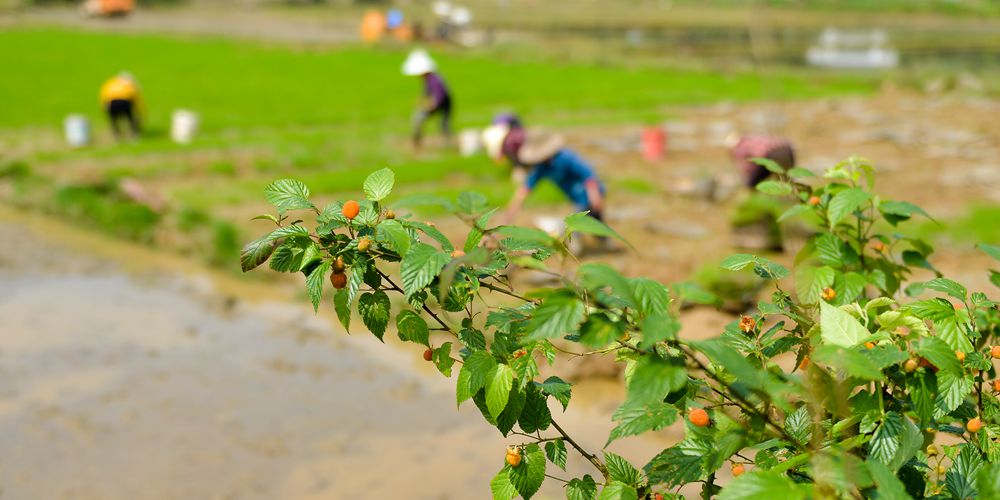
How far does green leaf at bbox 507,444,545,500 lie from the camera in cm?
179

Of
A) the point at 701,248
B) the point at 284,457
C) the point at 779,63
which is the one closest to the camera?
the point at 284,457

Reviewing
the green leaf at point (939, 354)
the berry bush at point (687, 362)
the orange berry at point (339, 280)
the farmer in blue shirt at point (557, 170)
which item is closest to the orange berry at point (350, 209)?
the berry bush at point (687, 362)

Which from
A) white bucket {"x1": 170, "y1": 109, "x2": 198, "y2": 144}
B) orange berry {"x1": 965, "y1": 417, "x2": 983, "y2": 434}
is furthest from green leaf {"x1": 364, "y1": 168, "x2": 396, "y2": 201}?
white bucket {"x1": 170, "y1": 109, "x2": 198, "y2": 144}

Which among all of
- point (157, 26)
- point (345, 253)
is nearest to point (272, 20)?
point (157, 26)

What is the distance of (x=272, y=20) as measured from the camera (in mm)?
35312

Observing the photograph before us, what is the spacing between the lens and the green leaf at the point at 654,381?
137cm

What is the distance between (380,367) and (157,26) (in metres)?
28.2

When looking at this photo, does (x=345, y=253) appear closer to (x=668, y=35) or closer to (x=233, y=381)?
(x=233, y=381)

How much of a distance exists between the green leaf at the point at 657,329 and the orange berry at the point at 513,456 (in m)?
0.53

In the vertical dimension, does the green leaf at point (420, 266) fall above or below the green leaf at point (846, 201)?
above

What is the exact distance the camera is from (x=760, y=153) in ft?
21.7

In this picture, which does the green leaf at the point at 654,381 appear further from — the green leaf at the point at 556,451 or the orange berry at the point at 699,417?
the green leaf at the point at 556,451

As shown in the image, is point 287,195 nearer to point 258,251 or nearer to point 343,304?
point 258,251

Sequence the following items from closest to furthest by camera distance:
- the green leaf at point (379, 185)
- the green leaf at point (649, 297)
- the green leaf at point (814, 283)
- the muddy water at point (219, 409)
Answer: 1. the green leaf at point (649, 297)
2. the green leaf at point (379, 185)
3. the green leaf at point (814, 283)
4. the muddy water at point (219, 409)
